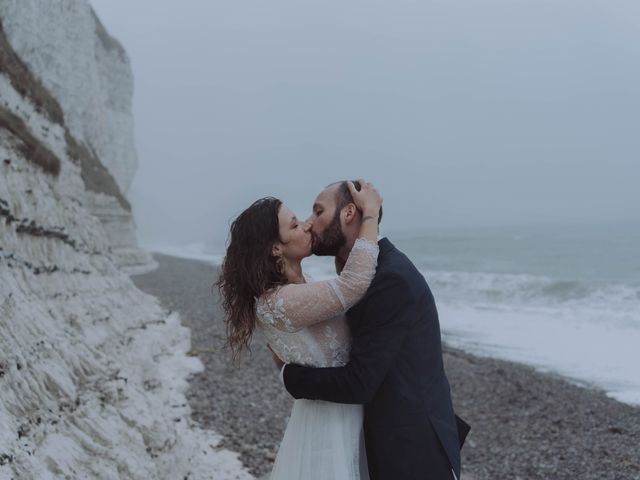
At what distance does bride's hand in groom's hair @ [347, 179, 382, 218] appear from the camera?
3211 millimetres

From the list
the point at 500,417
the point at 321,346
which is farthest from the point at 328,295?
the point at 500,417

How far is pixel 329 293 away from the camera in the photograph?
3.05m

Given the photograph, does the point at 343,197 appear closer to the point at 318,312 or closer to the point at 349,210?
the point at 349,210

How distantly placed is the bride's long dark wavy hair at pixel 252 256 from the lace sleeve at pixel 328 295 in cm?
15

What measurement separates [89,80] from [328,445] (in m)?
39.2

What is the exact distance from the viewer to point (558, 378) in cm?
1597

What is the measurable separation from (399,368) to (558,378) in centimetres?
1446

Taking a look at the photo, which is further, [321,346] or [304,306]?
[321,346]

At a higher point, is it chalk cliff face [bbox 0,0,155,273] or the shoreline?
chalk cliff face [bbox 0,0,155,273]

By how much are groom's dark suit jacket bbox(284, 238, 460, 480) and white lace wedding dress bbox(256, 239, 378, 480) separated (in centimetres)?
8

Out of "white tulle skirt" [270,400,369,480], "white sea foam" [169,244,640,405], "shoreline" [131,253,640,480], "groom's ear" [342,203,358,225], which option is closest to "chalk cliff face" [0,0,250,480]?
"shoreline" [131,253,640,480]

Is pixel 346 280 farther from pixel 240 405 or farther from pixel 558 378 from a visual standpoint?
pixel 558 378

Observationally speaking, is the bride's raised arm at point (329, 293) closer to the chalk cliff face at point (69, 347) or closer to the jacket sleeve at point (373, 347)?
the jacket sleeve at point (373, 347)

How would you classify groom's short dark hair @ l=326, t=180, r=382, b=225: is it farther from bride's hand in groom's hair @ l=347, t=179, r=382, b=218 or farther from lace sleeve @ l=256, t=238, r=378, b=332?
lace sleeve @ l=256, t=238, r=378, b=332
